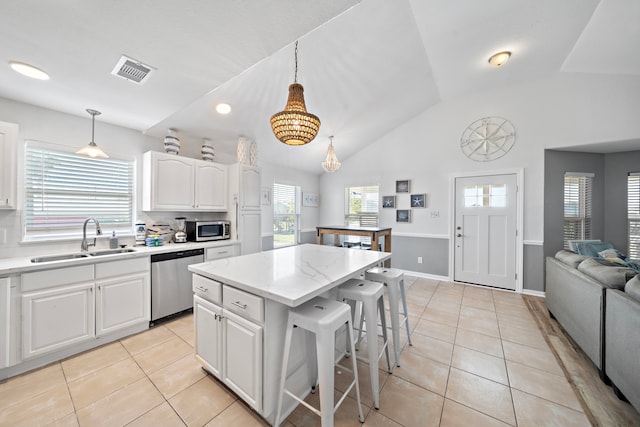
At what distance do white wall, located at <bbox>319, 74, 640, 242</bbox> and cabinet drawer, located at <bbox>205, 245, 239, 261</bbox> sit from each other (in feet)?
9.87

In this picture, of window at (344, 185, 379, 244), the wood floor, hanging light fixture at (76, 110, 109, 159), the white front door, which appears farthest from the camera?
window at (344, 185, 379, 244)

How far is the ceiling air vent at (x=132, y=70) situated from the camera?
1.77 metres

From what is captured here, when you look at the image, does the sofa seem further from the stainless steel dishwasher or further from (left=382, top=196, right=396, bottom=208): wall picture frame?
the stainless steel dishwasher

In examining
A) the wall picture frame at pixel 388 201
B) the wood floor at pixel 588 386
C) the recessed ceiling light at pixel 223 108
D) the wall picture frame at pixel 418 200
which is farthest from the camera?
the wall picture frame at pixel 388 201

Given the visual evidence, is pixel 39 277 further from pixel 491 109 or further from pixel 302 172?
pixel 491 109

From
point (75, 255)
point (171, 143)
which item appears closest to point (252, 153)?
point (171, 143)

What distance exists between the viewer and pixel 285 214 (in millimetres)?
5020

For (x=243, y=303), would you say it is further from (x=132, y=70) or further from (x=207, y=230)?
(x=207, y=230)

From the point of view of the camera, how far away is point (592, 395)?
5.39ft

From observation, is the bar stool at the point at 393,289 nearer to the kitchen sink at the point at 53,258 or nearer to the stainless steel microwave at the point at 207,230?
the stainless steel microwave at the point at 207,230

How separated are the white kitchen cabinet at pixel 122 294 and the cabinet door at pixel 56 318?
0.07 meters

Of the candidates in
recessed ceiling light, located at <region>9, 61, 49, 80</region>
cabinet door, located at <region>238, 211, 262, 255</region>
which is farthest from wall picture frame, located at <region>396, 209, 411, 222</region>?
recessed ceiling light, located at <region>9, 61, 49, 80</region>

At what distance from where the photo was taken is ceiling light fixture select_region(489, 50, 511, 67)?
9.65 ft

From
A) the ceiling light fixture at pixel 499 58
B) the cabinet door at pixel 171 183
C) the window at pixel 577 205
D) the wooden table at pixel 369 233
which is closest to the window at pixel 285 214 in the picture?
the wooden table at pixel 369 233
